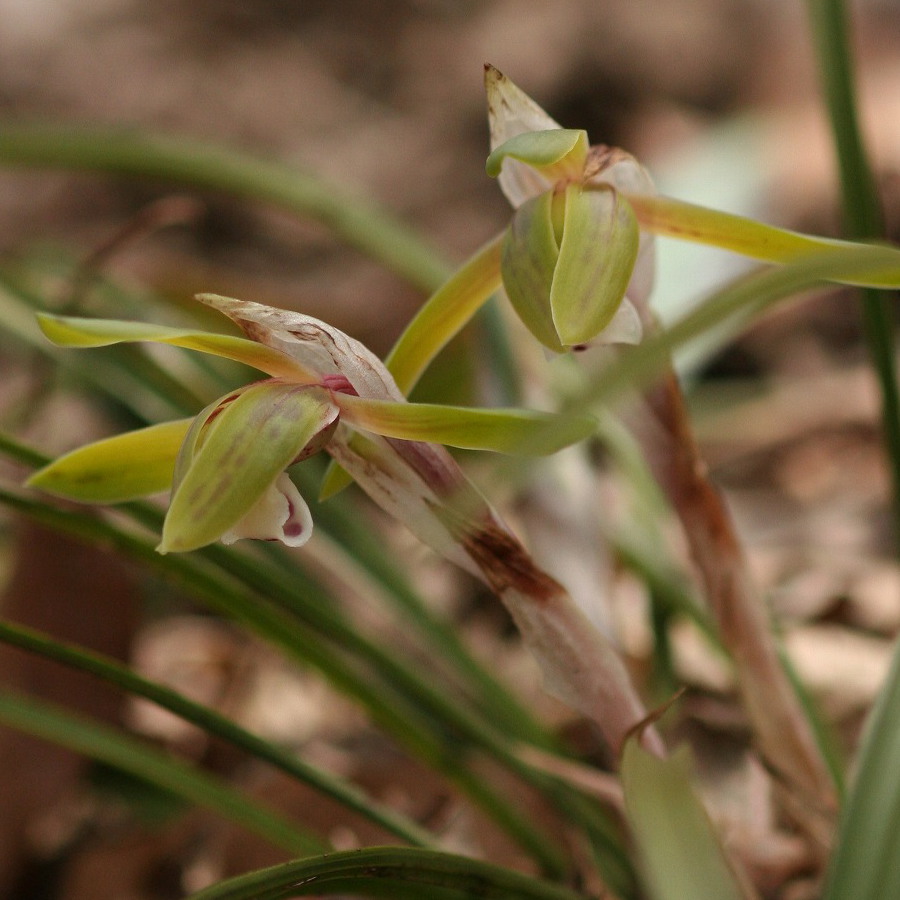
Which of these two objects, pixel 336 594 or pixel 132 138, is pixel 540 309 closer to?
pixel 132 138

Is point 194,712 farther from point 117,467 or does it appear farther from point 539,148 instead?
point 539,148

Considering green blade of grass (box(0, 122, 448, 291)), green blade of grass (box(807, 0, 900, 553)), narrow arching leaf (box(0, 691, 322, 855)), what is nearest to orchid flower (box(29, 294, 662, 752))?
narrow arching leaf (box(0, 691, 322, 855))

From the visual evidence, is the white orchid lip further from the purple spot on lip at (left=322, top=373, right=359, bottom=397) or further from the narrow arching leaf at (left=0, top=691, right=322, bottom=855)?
the narrow arching leaf at (left=0, top=691, right=322, bottom=855)

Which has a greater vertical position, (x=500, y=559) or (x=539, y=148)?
(x=539, y=148)

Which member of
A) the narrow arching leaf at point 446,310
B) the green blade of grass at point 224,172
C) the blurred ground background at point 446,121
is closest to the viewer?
the narrow arching leaf at point 446,310

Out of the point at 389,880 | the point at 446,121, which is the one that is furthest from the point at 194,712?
the point at 446,121

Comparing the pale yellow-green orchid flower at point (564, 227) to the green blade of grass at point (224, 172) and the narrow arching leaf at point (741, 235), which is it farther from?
the green blade of grass at point (224, 172)

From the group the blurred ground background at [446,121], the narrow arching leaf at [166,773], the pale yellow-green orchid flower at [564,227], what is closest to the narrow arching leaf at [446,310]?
the pale yellow-green orchid flower at [564,227]
